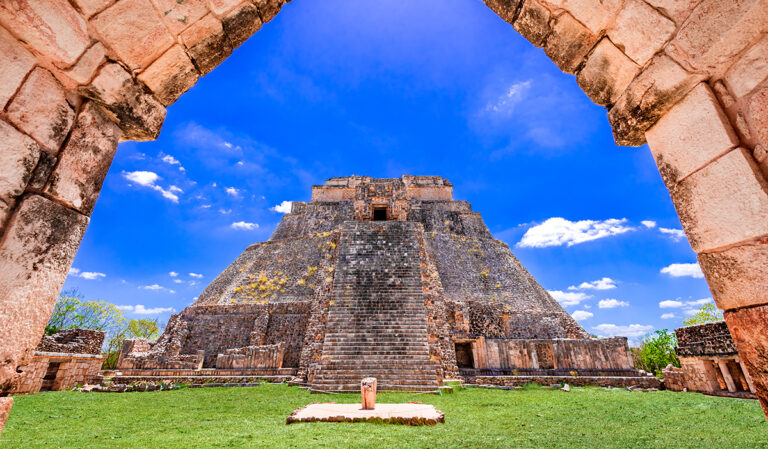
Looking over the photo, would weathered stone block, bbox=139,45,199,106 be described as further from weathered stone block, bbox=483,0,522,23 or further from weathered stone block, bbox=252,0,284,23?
weathered stone block, bbox=483,0,522,23

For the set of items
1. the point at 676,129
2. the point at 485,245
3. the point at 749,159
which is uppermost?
the point at 485,245

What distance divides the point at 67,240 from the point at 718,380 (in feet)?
43.9

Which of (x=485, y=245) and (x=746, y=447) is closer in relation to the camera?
(x=746, y=447)

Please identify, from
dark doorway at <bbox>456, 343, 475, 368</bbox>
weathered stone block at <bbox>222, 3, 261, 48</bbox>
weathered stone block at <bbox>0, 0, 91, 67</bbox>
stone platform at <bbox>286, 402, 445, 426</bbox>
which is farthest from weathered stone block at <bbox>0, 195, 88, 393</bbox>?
dark doorway at <bbox>456, 343, 475, 368</bbox>

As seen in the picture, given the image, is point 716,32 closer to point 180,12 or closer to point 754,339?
point 754,339

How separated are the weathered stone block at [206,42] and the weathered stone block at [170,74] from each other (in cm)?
6

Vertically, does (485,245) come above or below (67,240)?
above

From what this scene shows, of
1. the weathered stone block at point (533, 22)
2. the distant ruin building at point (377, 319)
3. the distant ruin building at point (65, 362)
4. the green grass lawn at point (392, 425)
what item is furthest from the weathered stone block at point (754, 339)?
the distant ruin building at point (65, 362)

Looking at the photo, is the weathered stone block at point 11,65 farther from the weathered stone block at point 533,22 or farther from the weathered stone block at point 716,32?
the weathered stone block at point 716,32

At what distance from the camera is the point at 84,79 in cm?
172

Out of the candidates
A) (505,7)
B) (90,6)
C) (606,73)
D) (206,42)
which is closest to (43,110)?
(90,6)

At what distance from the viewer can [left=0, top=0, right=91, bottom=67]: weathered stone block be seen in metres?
1.53

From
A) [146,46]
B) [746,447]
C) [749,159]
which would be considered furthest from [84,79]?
[746,447]

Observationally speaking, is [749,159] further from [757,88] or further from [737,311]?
[737,311]
